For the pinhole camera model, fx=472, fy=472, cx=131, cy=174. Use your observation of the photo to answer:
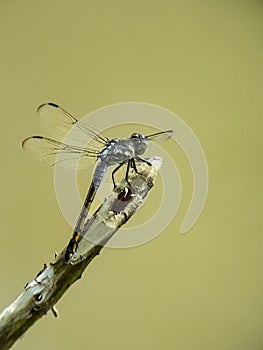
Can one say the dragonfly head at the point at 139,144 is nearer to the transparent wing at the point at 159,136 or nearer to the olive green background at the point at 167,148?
the transparent wing at the point at 159,136

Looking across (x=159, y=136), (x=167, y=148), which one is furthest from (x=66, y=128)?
(x=167, y=148)

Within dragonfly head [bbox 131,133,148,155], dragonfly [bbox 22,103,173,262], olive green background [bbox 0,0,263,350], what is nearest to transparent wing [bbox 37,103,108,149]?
dragonfly [bbox 22,103,173,262]

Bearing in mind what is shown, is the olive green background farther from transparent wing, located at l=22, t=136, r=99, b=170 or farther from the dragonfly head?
the dragonfly head

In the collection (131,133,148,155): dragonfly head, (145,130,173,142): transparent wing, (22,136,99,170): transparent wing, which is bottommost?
(22,136,99,170): transparent wing

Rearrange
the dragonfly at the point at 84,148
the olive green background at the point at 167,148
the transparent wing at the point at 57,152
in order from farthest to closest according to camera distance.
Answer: the olive green background at the point at 167,148 → the transparent wing at the point at 57,152 → the dragonfly at the point at 84,148

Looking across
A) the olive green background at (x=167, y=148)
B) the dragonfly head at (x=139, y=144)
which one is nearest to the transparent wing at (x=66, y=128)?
the dragonfly head at (x=139, y=144)

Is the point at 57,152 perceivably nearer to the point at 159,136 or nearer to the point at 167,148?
the point at 159,136
